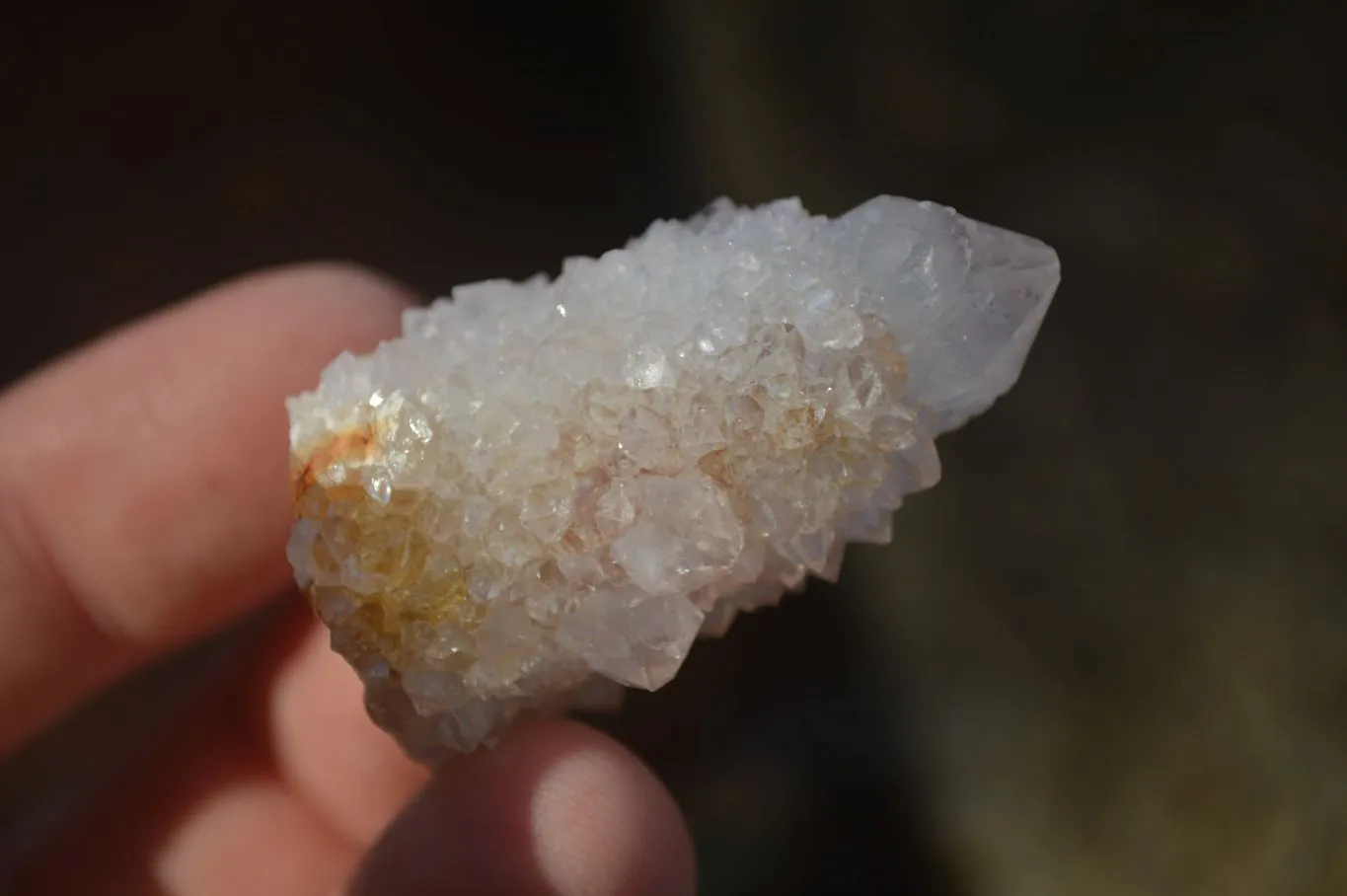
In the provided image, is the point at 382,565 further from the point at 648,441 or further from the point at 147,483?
the point at 147,483

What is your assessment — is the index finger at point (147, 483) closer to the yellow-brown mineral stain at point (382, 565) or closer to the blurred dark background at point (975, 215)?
the yellow-brown mineral stain at point (382, 565)

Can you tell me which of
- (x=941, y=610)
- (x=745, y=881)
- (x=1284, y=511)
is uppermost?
(x=1284, y=511)

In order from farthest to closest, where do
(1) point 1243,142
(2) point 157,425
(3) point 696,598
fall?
1. (1) point 1243,142
2. (2) point 157,425
3. (3) point 696,598

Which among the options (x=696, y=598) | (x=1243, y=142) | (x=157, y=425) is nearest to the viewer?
(x=696, y=598)

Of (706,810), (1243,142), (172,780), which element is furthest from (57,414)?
(1243,142)

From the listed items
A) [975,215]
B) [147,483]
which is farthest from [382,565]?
[975,215]

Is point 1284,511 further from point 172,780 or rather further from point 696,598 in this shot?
point 172,780

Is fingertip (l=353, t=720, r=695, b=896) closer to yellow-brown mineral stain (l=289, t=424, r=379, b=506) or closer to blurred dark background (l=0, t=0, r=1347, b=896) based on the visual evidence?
yellow-brown mineral stain (l=289, t=424, r=379, b=506)
